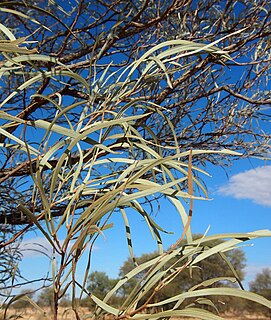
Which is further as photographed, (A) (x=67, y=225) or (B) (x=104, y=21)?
(B) (x=104, y=21)

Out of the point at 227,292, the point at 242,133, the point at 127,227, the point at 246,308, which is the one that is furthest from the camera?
the point at 246,308

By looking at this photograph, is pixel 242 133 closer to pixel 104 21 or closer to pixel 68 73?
pixel 104 21

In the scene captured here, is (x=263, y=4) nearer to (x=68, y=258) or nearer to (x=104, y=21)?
(x=104, y=21)

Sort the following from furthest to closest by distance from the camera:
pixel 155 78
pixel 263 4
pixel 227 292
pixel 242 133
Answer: pixel 242 133, pixel 263 4, pixel 155 78, pixel 227 292

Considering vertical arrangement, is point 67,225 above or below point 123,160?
below

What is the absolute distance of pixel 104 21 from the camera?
1.64 metres

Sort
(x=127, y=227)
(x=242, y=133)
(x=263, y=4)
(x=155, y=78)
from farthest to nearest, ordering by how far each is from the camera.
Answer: (x=242, y=133) → (x=263, y=4) → (x=155, y=78) → (x=127, y=227)

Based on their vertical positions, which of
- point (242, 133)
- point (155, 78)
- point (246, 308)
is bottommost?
point (155, 78)

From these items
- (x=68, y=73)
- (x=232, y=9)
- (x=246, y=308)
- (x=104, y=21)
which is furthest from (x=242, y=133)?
(x=246, y=308)

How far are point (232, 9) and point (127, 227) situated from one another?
1.31 metres

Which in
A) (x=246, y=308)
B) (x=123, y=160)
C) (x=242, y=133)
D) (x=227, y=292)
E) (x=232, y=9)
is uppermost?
(x=246, y=308)

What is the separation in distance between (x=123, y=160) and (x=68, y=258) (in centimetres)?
17

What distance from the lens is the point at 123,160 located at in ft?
1.83

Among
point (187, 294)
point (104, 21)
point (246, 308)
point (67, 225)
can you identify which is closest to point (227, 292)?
point (187, 294)
